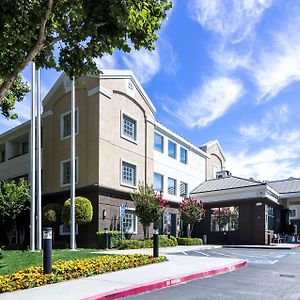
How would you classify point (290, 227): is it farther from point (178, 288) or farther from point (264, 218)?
point (178, 288)

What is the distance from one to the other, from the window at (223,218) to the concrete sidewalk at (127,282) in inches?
888

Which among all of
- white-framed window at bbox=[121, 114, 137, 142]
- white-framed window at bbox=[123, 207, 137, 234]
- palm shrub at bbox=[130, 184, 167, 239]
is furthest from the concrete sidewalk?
white-framed window at bbox=[121, 114, 137, 142]

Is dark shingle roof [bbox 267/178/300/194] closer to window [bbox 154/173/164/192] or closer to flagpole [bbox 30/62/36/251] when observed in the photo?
window [bbox 154/173/164/192]

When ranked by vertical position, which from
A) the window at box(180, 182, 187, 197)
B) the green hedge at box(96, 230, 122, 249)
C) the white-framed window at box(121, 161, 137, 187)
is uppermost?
the white-framed window at box(121, 161, 137, 187)

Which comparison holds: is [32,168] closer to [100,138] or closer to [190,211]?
[100,138]

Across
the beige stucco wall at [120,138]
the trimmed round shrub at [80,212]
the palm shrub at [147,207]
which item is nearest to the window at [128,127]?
the beige stucco wall at [120,138]

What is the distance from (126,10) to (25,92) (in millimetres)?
14358

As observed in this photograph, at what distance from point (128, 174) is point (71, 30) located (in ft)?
70.4

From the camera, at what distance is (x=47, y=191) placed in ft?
103

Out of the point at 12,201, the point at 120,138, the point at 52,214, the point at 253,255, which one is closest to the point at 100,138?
the point at 120,138

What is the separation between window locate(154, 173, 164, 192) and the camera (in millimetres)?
35344

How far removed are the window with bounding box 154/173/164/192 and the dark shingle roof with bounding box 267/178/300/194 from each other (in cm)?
→ 1335

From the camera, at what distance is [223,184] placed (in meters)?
39.8

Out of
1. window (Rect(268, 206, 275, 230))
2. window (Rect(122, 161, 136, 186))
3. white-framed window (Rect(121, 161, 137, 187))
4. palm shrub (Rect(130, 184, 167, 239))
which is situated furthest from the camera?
window (Rect(268, 206, 275, 230))
